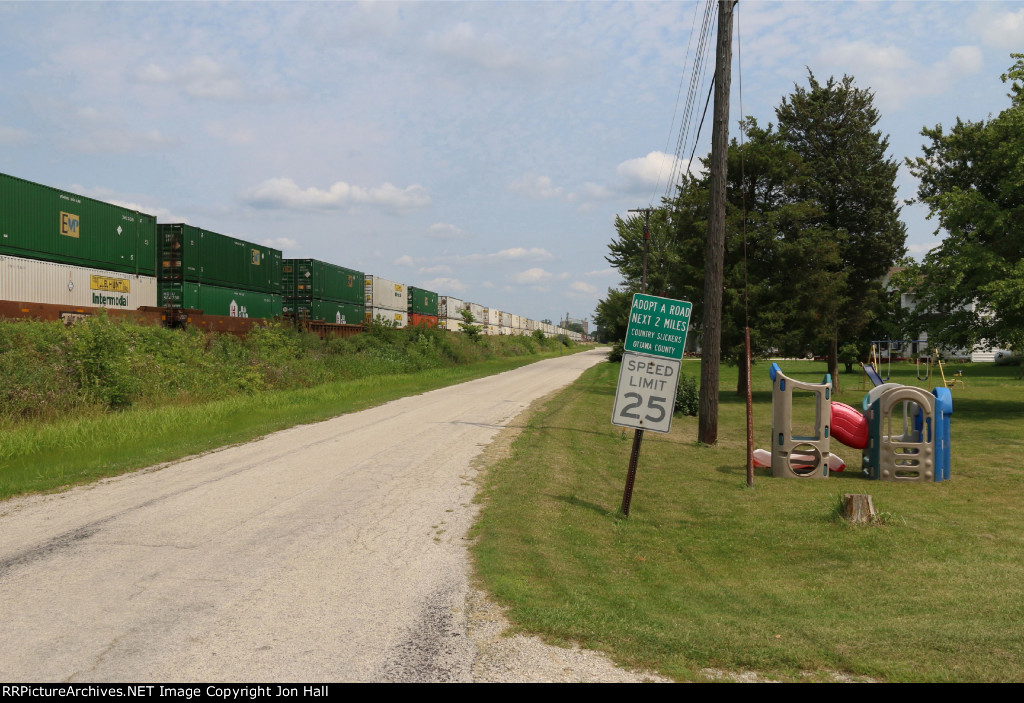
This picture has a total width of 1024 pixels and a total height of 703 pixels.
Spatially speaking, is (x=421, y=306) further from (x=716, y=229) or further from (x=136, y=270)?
(x=716, y=229)

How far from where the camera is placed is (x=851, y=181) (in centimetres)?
2930

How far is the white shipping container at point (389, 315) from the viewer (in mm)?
46719

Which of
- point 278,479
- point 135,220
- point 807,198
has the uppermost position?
point 807,198

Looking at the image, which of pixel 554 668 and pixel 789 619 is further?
pixel 789 619

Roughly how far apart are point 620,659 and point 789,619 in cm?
164

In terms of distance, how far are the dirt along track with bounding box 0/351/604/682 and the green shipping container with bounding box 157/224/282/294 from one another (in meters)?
19.4

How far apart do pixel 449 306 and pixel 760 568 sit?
66.8m

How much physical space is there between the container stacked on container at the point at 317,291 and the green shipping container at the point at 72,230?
10367 mm

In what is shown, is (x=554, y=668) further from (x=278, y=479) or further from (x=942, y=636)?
(x=278, y=479)

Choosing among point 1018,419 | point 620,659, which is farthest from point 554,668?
point 1018,419

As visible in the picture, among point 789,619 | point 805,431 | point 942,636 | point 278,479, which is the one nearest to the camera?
point 942,636

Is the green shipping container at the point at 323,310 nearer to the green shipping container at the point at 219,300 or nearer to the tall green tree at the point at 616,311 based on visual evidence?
the green shipping container at the point at 219,300

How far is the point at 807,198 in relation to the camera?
91.6ft

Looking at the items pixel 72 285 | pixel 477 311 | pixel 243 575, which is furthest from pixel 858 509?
pixel 477 311
